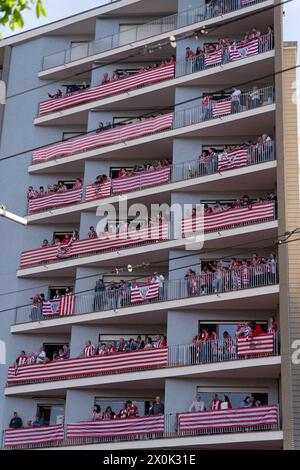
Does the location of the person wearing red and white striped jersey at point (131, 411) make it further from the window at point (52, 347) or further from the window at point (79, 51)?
the window at point (79, 51)

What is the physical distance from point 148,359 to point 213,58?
1462 cm

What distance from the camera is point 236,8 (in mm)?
46875

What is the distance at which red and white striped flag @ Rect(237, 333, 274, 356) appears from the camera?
38.1 meters

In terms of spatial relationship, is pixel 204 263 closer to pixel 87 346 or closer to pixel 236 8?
pixel 87 346

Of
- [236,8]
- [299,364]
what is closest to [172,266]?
[299,364]

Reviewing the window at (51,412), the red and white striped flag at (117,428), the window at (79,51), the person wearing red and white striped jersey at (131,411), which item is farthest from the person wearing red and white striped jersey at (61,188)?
the red and white striped flag at (117,428)

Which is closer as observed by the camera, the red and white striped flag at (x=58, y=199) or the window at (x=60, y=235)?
the red and white striped flag at (x=58, y=199)

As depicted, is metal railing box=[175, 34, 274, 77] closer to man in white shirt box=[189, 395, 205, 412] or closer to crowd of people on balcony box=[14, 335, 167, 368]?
crowd of people on balcony box=[14, 335, 167, 368]

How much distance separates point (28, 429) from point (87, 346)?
4.23m

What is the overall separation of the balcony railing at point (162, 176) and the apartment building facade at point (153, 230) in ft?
0.24

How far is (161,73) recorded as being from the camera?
1860 inches

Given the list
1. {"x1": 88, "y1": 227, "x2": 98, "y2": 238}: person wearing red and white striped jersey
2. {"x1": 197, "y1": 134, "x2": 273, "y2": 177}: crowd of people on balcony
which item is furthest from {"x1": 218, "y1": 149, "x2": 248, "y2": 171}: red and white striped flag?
{"x1": 88, "y1": 227, "x2": 98, "y2": 238}: person wearing red and white striped jersey

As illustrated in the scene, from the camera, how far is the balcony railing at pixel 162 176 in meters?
43.0

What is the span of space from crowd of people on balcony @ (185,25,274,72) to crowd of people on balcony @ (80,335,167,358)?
1308 centimetres
